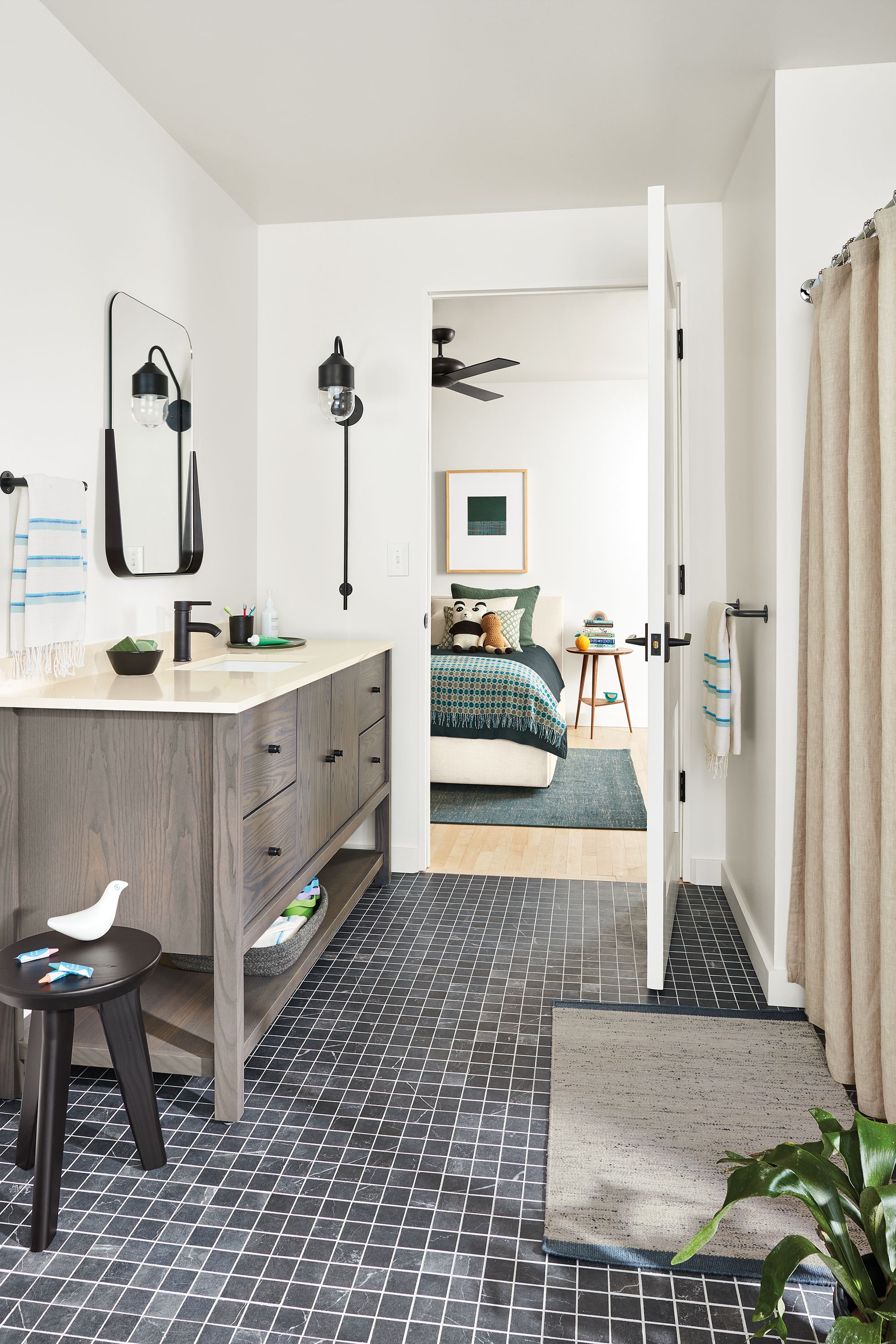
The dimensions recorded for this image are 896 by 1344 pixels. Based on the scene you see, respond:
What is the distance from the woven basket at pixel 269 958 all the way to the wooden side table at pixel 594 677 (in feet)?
14.1

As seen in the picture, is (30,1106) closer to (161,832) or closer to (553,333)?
(161,832)

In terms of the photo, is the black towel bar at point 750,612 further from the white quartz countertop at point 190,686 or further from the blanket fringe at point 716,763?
the white quartz countertop at point 190,686

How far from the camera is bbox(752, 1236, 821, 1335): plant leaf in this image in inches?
45.2

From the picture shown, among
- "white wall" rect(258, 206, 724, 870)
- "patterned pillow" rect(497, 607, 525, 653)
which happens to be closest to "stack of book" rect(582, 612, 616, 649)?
"patterned pillow" rect(497, 607, 525, 653)

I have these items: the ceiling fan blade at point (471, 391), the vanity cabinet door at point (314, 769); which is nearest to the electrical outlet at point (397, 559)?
the vanity cabinet door at point (314, 769)

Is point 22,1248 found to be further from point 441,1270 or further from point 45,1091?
point 441,1270

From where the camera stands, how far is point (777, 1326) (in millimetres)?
1125

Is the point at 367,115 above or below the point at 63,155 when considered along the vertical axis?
above

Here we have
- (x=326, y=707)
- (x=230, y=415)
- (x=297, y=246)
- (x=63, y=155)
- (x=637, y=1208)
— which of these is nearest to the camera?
(x=637, y=1208)

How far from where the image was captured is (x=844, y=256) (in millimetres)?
1939

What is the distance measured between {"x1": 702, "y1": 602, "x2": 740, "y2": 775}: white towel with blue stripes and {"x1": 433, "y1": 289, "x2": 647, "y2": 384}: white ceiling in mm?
1813

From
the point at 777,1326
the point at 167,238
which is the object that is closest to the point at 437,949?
the point at 777,1326

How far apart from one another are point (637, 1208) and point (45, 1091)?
1035 millimetres

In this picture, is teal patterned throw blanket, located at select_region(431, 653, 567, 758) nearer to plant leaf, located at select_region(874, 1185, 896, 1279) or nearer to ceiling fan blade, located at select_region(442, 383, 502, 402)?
ceiling fan blade, located at select_region(442, 383, 502, 402)
